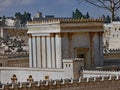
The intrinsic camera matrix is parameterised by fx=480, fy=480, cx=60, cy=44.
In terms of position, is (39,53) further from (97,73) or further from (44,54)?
(97,73)

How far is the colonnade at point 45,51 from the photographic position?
123 feet

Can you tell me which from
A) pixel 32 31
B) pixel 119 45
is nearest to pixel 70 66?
pixel 32 31

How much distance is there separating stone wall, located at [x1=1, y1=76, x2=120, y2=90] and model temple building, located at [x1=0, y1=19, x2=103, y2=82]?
5.49 m

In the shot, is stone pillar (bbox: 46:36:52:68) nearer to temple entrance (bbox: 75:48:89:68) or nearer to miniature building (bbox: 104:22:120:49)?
temple entrance (bbox: 75:48:89:68)

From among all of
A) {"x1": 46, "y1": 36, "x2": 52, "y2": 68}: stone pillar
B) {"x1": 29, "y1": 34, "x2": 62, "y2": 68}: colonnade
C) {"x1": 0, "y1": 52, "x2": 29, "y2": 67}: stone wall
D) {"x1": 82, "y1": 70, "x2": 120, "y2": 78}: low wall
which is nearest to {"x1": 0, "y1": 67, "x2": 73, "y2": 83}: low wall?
Answer: {"x1": 82, "y1": 70, "x2": 120, "y2": 78}: low wall

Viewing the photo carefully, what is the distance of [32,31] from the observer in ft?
130

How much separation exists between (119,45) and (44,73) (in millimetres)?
46825

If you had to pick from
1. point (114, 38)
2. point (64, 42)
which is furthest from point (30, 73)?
point (114, 38)

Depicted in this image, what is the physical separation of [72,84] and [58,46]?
9.15m

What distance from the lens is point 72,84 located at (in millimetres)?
28766

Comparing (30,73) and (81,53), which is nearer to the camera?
(30,73)

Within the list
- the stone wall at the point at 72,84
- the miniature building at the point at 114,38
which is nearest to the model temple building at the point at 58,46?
the stone wall at the point at 72,84

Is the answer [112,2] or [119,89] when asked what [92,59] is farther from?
[112,2]

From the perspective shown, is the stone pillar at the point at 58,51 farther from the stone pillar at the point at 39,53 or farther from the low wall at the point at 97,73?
the low wall at the point at 97,73
